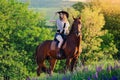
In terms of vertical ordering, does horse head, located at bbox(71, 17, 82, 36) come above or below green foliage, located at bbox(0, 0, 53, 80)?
above

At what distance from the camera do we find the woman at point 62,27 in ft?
79.6

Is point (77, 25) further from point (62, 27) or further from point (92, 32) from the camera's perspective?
point (92, 32)

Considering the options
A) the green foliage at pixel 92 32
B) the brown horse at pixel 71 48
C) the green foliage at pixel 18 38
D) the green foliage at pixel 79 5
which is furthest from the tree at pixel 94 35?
the brown horse at pixel 71 48

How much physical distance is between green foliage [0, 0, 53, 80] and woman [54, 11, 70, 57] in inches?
1665

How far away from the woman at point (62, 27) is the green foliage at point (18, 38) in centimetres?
4229

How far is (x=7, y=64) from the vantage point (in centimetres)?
7050

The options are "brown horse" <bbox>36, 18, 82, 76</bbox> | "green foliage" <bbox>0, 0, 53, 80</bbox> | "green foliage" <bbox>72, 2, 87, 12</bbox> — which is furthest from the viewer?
"green foliage" <bbox>72, 2, 87, 12</bbox>

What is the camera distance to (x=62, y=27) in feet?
81.3

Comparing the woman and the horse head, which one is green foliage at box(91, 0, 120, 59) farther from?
the horse head

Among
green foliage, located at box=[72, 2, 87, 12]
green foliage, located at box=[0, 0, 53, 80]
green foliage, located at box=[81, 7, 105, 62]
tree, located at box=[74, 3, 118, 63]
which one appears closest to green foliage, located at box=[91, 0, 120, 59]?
tree, located at box=[74, 3, 118, 63]

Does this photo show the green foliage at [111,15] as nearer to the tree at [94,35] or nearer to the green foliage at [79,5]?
the tree at [94,35]

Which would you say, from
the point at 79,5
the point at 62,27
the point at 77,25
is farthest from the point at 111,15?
the point at 77,25

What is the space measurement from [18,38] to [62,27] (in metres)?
50.4

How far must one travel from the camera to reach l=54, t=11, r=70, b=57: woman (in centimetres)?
2427
